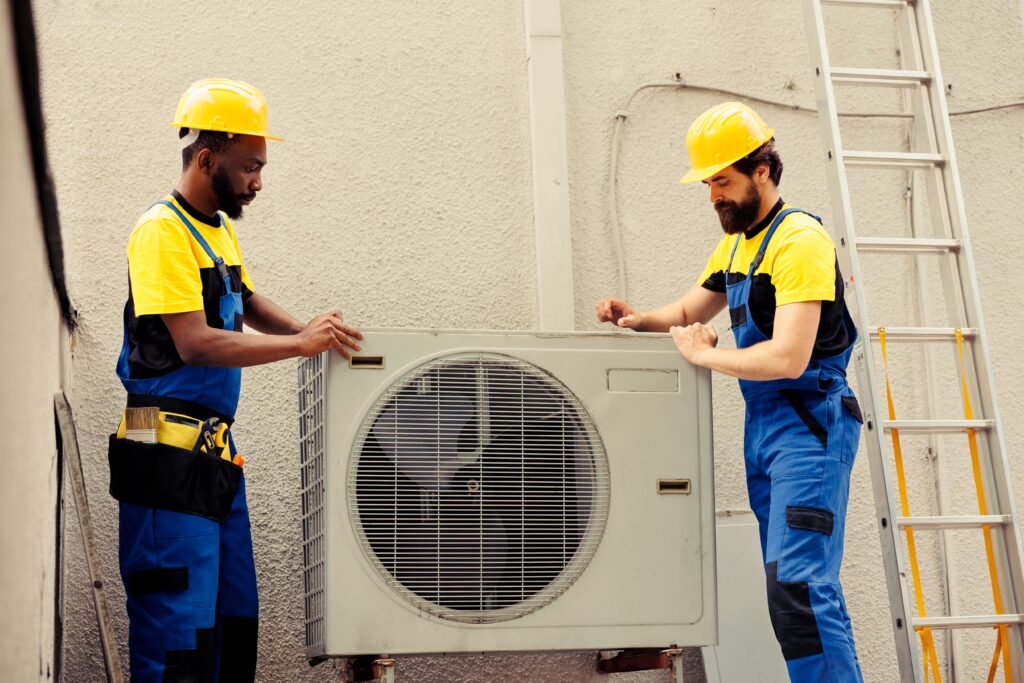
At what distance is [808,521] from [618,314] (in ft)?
2.99

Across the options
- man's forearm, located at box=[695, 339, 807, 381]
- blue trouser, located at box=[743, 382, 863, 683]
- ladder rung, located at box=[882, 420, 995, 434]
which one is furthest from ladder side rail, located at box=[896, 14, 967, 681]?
man's forearm, located at box=[695, 339, 807, 381]

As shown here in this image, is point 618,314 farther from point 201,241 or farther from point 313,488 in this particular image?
point 201,241

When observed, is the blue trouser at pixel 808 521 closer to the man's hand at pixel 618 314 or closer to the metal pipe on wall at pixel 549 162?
the man's hand at pixel 618 314

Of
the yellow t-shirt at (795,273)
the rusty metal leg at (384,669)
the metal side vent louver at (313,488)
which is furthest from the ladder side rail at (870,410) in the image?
the metal side vent louver at (313,488)

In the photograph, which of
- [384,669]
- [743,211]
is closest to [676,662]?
[384,669]

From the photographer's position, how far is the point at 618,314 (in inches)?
139

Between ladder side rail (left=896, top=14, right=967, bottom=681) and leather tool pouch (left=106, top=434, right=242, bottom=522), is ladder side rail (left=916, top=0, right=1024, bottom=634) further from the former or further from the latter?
leather tool pouch (left=106, top=434, right=242, bottom=522)

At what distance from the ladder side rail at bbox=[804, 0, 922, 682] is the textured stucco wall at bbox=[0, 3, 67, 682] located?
1983 millimetres

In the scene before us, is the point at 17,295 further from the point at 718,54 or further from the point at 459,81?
the point at 718,54

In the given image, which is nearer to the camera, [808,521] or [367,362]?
[367,362]

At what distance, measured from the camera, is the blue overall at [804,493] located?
9.22 ft

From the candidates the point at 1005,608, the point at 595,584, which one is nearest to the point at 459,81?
the point at 595,584

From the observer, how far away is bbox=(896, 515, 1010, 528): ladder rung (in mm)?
3154

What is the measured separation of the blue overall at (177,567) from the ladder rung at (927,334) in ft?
5.72
